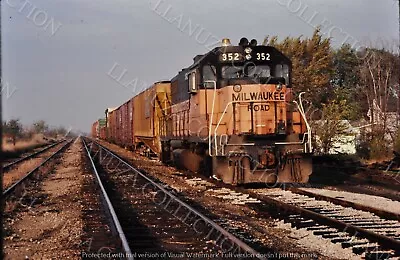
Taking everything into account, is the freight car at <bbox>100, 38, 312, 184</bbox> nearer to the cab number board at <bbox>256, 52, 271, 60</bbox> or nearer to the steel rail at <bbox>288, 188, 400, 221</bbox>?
the cab number board at <bbox>256, 52, 271, 60</bbox>

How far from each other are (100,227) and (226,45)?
689cm

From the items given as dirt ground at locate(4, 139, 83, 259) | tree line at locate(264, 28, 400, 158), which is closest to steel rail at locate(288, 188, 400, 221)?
dirt ground at locate(4, 139, 83, 259)

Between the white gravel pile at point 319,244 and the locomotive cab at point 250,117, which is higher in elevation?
the locomotive cab at point 250,117

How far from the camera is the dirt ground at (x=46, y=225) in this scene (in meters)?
7.37

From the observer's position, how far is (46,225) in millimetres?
9656

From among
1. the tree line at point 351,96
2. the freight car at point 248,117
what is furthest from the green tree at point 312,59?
the freight car at point 248,117

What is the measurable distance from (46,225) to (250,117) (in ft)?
19.9

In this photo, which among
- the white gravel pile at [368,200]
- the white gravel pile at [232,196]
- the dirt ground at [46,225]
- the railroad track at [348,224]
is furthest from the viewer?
the white gravel pile at [232,196]

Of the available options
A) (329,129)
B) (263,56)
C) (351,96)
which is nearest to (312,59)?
(351,96)

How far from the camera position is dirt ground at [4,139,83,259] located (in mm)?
7367

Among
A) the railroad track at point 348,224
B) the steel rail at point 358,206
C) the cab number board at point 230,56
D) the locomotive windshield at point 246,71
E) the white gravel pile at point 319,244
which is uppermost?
the cab number board at point 230,56

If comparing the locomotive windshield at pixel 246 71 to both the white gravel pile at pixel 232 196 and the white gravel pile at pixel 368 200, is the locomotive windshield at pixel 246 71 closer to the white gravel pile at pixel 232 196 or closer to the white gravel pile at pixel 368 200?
the white gravel pile at pixel 232 196

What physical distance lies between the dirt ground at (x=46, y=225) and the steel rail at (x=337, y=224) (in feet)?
12.6

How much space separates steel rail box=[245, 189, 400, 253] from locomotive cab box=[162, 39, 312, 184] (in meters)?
1.85
